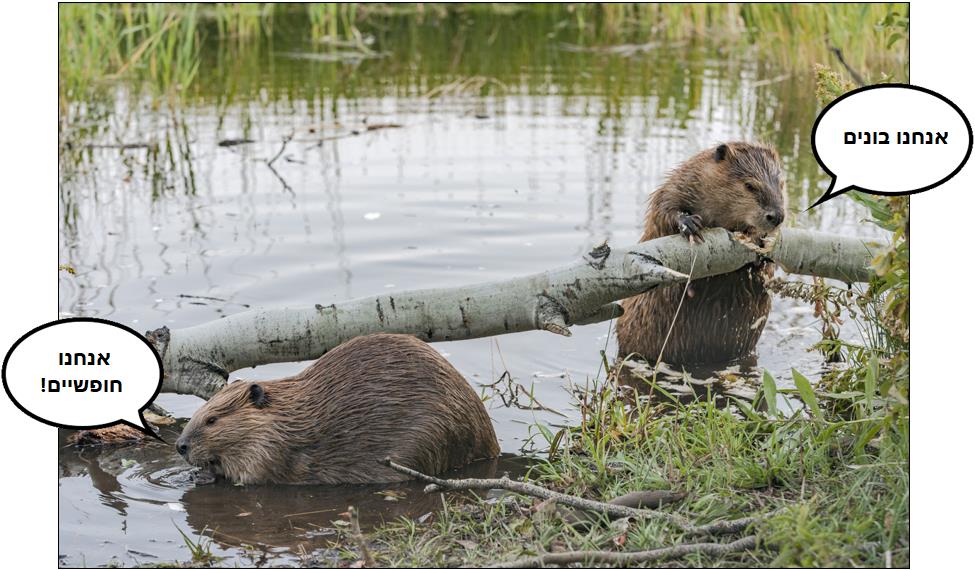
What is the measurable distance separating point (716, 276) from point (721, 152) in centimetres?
65

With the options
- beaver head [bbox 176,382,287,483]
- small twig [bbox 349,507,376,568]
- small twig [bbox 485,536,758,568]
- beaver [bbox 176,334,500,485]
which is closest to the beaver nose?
beaver [bbox 176,334,500,485]

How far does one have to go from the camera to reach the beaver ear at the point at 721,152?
5336 millimetres

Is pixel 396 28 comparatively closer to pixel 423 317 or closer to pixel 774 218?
pixel 774 218

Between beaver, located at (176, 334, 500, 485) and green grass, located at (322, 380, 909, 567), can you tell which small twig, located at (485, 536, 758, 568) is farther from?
beaver, located at (176, 334, 500, 485)

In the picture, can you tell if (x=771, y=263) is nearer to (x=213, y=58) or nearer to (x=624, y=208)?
(x=624, y=208)

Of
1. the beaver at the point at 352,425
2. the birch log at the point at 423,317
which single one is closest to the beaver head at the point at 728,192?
the birch log at the point at 423,317

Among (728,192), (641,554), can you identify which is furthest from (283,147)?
(641,554)

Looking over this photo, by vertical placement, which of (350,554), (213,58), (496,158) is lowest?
(350,554)

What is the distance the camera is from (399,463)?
Answer: 4.22 meters

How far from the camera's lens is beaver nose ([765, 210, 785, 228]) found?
16.6 ft

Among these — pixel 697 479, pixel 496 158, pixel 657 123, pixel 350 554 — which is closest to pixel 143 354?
pixel 350 554

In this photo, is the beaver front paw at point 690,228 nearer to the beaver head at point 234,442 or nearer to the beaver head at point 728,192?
the beaver head at point 728,192

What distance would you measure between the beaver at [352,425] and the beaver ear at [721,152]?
1.81 metres

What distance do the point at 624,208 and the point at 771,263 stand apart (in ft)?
8.57
